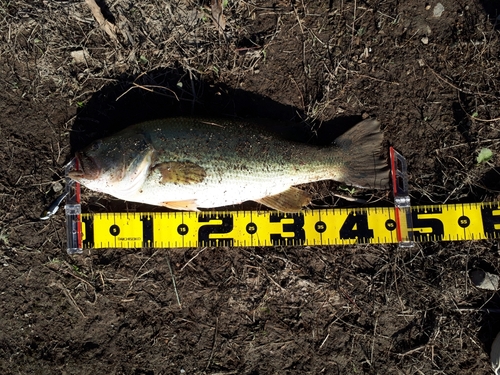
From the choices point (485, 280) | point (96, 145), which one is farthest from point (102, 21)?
point (485, 280)

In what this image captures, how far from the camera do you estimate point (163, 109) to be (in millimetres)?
4105

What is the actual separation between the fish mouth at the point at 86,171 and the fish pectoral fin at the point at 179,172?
1.77 ft

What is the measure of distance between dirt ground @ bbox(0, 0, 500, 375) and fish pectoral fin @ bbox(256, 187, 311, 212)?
375 millimetres

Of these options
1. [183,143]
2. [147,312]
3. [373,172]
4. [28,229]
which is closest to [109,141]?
[183,143]

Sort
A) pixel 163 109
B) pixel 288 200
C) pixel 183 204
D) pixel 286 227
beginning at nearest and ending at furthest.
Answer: pixel 183 204
pixel 288 200
pixel 286 227
pixel 163 109

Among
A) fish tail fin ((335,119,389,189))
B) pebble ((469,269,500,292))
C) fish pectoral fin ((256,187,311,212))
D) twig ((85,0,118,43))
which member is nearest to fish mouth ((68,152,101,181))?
twig ((85,0,118,43))

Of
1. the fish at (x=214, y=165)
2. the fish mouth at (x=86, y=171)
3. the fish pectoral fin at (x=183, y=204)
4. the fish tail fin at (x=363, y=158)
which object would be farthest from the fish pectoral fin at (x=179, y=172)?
the fish tail fin at (x=363, y=158)

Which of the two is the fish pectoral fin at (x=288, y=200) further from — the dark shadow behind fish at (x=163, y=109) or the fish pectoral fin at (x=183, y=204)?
the fish pectoral fin at (x=183, y=204)

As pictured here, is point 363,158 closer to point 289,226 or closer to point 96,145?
point 289,226

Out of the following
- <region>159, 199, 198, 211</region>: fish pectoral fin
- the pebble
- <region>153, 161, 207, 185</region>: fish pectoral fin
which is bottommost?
the pebble

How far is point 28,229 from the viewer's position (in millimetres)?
4086

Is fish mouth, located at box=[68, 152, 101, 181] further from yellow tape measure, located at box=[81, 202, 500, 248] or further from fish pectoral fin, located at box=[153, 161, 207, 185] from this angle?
yellow tape measure, located at box=[81, 202, 500, 248]

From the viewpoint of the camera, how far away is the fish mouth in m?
3.44

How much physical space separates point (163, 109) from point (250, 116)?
96cm
